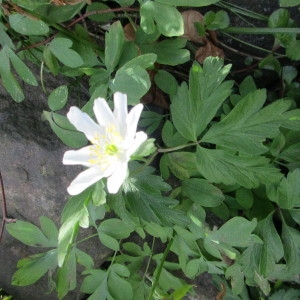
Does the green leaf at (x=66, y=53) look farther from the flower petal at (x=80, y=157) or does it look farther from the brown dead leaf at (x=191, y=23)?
the brown dead leaf at (x=191, y=23)

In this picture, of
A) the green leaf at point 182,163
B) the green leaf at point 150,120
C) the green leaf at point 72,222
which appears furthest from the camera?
the green leaf at point 150,120

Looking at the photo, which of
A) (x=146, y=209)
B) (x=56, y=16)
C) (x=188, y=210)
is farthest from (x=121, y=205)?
(x=56, y=16)

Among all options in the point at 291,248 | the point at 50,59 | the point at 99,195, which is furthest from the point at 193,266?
the point at 50,59

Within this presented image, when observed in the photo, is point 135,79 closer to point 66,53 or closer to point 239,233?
point 66,53

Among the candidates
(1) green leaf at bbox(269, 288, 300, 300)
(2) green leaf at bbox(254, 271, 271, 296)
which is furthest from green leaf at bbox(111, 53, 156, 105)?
(1) green leaf at bbox(269, 288, 300, 300)

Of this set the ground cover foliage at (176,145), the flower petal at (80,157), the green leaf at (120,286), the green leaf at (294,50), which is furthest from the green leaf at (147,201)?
the green leaf at (294,50)

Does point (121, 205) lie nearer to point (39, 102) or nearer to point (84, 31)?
point (84, 31)

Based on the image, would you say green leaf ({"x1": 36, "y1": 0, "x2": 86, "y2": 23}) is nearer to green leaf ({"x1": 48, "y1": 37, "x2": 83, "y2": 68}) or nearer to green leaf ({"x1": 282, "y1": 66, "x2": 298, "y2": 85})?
green leaf ({"x1": 48, "y1": 37, "x2": 83, "y2": 68})
